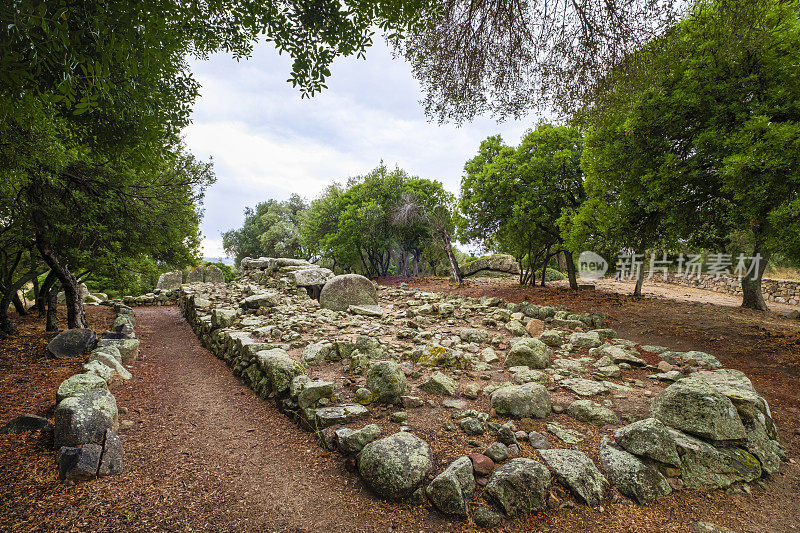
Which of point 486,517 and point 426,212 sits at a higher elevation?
point 426,212

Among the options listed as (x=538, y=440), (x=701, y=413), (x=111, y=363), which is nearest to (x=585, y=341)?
(x=701, y=413)

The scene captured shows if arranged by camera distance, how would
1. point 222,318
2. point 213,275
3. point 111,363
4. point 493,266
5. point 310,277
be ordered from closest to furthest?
point 111,363 → point 222,318 → point 310,277 → point 213,275 → point 493,266

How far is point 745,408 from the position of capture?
371cm

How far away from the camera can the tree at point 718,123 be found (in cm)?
557

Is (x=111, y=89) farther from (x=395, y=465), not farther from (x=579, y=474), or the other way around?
(x=579, y=474)

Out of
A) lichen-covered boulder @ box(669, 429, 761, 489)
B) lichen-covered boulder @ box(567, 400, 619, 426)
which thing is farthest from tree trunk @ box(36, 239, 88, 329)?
lichen-covered boulder @ box(669, 429, 761, 489)

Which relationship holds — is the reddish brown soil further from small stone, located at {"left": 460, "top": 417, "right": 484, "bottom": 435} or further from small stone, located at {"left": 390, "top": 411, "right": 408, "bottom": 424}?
small stone, located at {"left": 460, "top": 417, "right": 484, "bottom": 435}

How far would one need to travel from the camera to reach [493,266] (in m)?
24.2

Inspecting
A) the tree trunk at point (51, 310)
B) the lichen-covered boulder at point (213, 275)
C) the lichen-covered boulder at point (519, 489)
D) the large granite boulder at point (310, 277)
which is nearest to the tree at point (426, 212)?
the large granite boulder at point (310, 277)

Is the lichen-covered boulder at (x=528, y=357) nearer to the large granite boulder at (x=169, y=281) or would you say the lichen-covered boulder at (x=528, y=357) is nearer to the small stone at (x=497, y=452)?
the small stone at (x=497, y=452)

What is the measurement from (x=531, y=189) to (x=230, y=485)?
14.2 m

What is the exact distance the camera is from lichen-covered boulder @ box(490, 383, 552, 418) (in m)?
3.85

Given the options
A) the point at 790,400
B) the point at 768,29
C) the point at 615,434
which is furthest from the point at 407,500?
the point at 768,29

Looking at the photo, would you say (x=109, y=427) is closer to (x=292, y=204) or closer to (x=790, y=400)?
(x=790, y=400)
